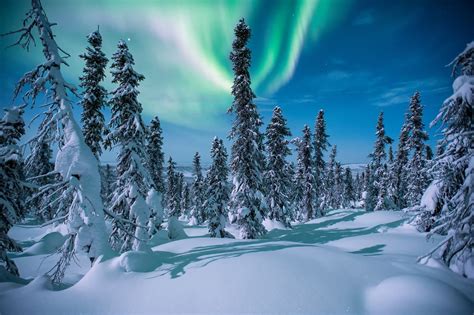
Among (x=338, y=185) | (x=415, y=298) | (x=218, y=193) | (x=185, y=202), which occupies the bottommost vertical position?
(x=185, y=202)

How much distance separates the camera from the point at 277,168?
24.3m

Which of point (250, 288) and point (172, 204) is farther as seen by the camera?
point (172, 204)

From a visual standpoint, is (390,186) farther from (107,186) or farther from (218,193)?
(107,186)

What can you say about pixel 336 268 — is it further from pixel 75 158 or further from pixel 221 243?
pixel 75 158

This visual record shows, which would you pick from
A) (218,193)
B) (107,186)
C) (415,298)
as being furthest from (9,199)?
(218,193)

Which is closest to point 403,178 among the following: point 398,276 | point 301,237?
point 301,237

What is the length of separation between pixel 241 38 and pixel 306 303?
1730 cm

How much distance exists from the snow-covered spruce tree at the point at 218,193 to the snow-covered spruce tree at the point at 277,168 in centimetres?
515

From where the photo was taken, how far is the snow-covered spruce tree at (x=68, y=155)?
19.7 ft

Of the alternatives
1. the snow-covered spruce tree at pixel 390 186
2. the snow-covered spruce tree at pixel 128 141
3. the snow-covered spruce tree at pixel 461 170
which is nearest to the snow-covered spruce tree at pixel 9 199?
the snow-covered spruce tree at pixel 128 141

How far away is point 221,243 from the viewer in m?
8.33

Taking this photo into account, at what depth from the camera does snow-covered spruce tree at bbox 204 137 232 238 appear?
2158 cm

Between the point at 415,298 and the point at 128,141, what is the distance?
14.1 m

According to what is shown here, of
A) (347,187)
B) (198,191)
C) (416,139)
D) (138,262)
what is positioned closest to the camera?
(138,262)
